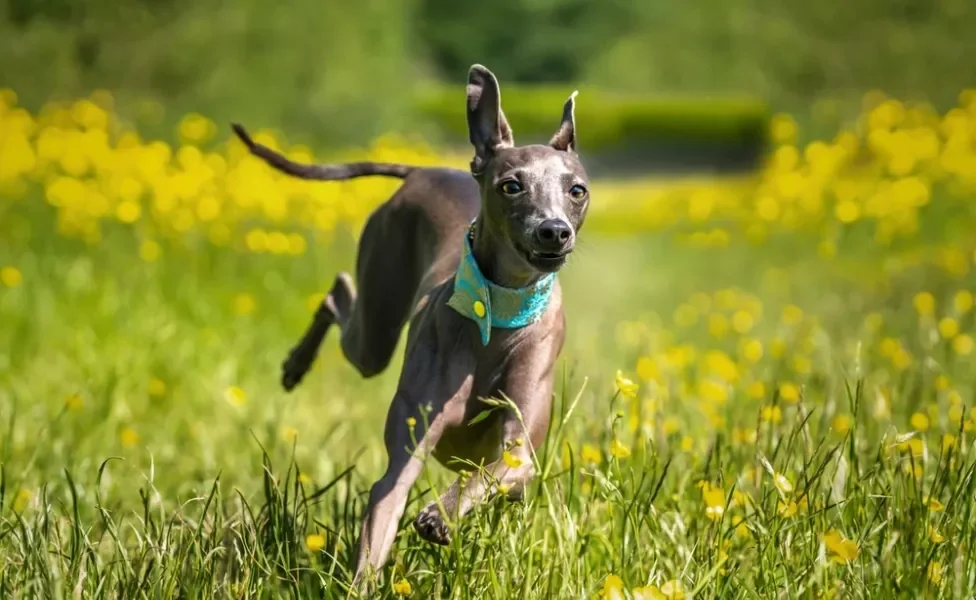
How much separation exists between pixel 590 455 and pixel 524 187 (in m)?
0.76

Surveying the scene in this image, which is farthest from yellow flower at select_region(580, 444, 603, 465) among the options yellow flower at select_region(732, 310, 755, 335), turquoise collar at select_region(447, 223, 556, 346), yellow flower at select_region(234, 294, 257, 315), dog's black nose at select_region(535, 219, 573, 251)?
yellow flower at select_region(234, 294, 257, 315)

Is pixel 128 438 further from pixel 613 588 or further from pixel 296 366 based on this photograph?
pixel 613 588

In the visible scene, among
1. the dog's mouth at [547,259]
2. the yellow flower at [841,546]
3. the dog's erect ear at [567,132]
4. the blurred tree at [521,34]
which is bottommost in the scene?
the blurred tree at [521,34]

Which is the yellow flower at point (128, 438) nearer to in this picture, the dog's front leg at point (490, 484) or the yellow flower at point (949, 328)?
the dog's front leg at point (490, 484)

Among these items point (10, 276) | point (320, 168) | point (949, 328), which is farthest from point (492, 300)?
point (10, 276)

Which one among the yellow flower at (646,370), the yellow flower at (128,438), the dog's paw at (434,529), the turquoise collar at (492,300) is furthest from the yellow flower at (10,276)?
the dog's paw at (434,529)

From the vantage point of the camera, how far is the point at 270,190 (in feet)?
24.5

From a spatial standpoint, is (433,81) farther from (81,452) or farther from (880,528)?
(880,528)

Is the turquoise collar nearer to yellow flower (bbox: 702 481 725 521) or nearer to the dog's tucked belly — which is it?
the dog's tucked belly

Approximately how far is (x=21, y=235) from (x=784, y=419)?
4.37m

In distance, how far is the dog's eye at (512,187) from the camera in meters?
2.93

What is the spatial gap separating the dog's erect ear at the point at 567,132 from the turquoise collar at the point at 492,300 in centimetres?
35

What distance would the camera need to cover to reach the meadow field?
8.86 feet

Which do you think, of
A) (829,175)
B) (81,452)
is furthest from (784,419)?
(829,175)
